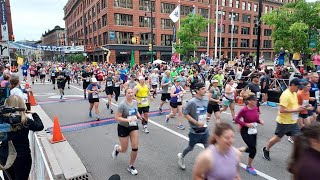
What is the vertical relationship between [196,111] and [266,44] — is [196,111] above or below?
below

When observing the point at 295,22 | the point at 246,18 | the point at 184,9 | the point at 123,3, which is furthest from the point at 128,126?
the point at 246,18

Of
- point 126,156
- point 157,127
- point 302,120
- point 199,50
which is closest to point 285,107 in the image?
point 302,120

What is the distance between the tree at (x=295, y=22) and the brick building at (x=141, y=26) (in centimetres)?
2772

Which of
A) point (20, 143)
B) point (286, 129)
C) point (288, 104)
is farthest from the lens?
point (286, 129)

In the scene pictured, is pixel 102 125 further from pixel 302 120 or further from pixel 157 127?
pixel 302 120

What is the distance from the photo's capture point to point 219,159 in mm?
3004

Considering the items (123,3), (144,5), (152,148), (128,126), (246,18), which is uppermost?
(246,18)

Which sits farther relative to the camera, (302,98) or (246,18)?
(246,18)

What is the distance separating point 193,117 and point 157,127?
3667 millimetres

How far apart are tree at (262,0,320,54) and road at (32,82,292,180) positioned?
4.89 m

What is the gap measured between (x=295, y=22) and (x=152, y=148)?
34.7 feet

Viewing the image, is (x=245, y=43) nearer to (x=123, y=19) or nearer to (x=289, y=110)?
(x=123, y=19)

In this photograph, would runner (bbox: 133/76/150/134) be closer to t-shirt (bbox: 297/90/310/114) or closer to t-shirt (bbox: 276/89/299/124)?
t-shirt (bbox: 276/89/299/124)

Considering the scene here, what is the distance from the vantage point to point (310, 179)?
2.37 metres
